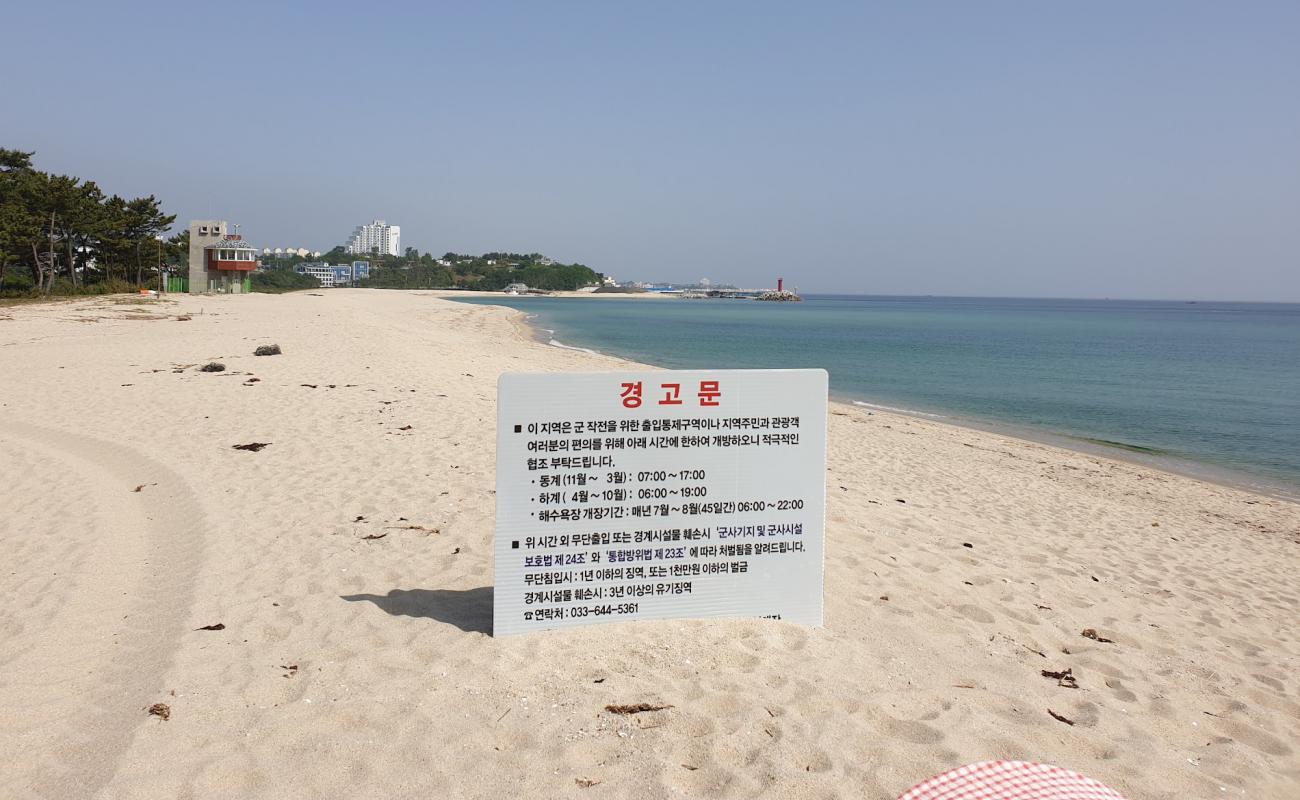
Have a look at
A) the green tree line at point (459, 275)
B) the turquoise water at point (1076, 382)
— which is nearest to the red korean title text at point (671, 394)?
the turquoise water at point (1076, 382)

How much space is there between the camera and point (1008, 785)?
2.48 m

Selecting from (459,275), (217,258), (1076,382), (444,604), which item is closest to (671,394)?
(444,604)

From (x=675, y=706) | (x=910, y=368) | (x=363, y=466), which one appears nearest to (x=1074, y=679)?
(x=675, y=706)

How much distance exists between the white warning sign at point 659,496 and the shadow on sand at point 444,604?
354 mm

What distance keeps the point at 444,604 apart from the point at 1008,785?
122 inches

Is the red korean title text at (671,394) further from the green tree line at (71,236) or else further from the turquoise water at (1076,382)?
the green tree line at (71,236)

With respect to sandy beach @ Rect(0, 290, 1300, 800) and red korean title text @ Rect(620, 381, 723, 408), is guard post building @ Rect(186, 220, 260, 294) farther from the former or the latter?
red korean title text @ Rect(620, 381, 723, 408)

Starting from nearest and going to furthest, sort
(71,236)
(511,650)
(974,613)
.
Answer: (511,650), (974,613), (71,236)

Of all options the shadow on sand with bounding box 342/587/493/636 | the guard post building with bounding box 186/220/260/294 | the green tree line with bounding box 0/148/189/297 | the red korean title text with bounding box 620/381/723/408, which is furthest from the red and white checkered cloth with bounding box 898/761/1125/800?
the guard post building with bounding box 186/220/260/294

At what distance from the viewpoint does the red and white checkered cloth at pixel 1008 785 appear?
243cm

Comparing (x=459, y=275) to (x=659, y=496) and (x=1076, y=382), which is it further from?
(x=659, y=496)

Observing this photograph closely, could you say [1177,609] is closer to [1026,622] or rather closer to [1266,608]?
[1266,608]

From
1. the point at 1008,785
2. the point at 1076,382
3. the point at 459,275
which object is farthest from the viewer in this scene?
the point at 459,275

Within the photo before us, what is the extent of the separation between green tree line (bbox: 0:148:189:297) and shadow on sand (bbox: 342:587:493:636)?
112 ft
